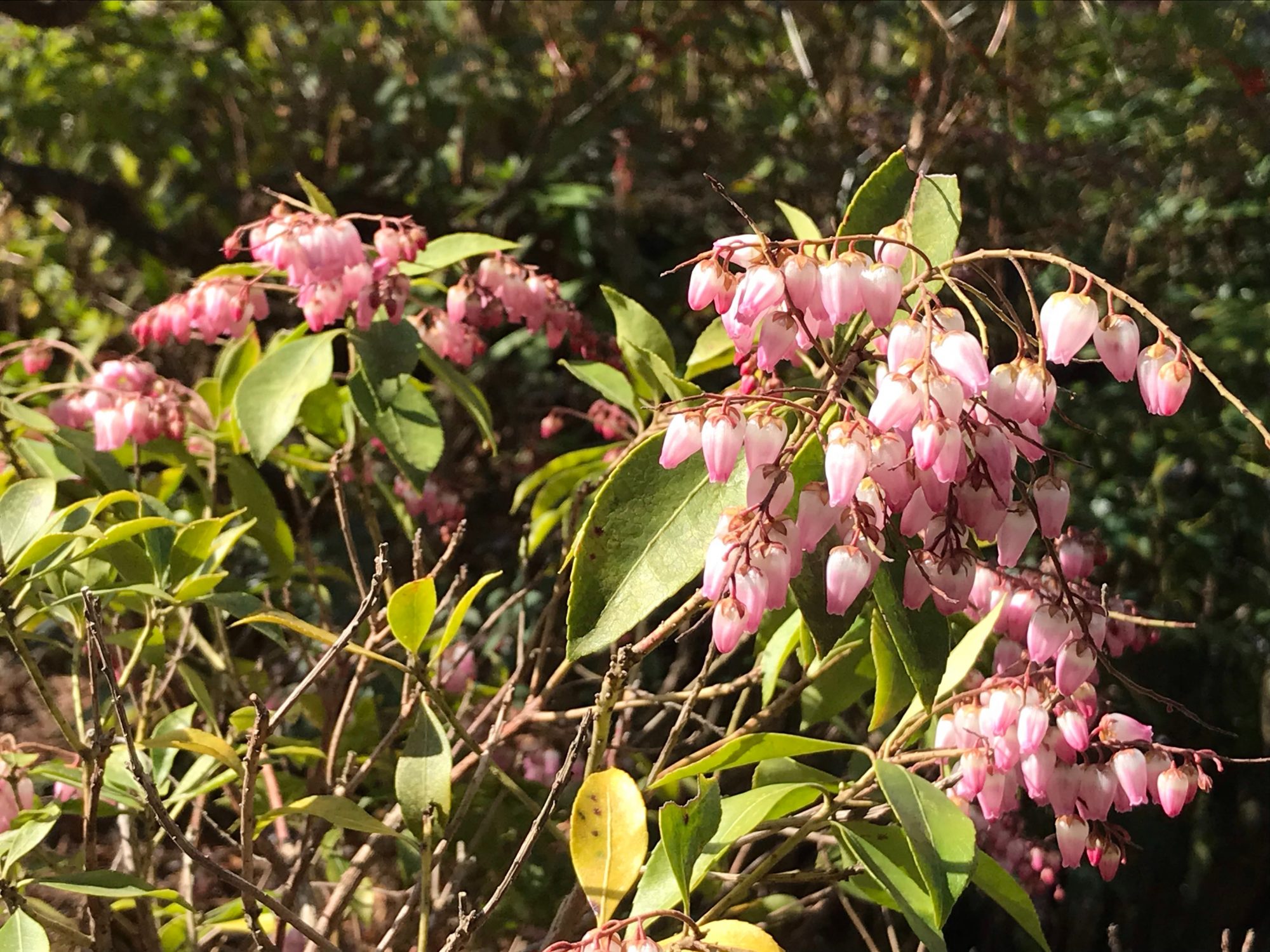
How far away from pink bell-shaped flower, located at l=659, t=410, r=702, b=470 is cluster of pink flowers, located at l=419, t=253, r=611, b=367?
0.68 metres

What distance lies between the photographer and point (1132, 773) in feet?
2.87

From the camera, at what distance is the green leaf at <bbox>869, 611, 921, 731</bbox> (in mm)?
894

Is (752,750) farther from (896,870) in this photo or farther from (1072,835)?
(1072,835)

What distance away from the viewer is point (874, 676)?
3.93ft

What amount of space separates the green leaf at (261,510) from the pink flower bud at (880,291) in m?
0.89

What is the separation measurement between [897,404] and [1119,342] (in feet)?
0.66

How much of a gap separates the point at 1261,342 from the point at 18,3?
2668mm

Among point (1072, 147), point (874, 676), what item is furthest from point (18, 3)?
point (1072, 147)

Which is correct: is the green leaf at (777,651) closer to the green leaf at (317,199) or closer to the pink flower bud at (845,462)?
the pink flower bud at (845,462)

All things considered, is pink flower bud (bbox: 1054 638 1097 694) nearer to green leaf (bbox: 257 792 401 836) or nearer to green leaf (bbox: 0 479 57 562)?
green leaf (bbox: 257 792 401 836)

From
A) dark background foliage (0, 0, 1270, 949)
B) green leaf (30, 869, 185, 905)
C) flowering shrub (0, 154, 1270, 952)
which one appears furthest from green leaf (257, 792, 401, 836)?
dark background foliage (0, 0, 1270, 949)

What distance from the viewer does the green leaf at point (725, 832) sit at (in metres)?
0.78

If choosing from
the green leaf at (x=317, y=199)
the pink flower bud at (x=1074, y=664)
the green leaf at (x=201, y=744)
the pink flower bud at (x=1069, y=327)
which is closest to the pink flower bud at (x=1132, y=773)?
the pink flower bud at (x=1074, y=664)

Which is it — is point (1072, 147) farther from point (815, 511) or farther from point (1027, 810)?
point (815, 511)
